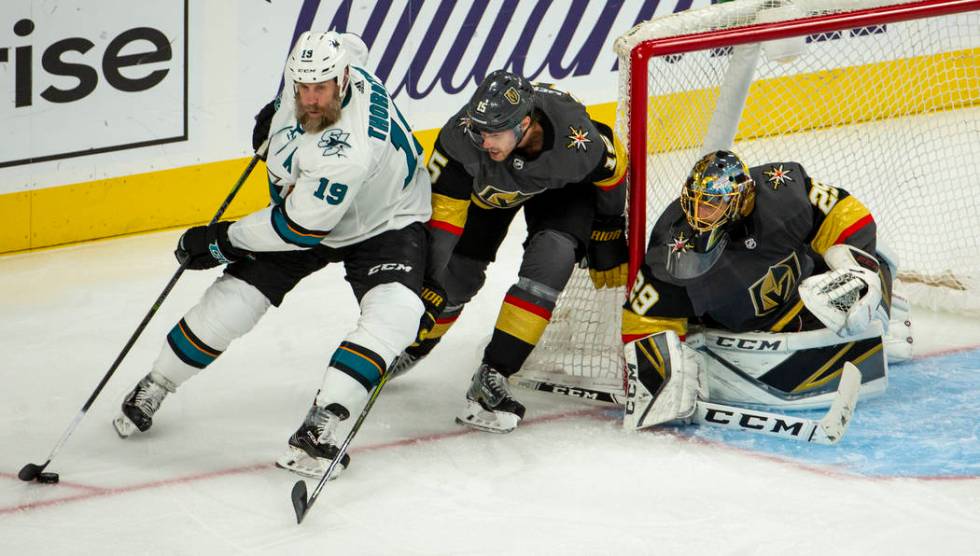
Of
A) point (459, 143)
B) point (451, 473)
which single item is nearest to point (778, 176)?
point (459, 143)

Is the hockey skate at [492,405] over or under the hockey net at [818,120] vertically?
under

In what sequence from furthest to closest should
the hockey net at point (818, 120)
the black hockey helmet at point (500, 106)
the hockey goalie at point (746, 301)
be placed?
the hockey net at point (818, 120) < the hockey goalie at point (746, 301) < the black hockey helmet at point (500, 106)

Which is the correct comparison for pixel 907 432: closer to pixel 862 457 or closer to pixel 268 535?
pixel 862 457

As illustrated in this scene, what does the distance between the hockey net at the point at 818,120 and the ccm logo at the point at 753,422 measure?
0.35 metres

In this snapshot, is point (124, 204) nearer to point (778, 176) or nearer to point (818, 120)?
point (818, 120)

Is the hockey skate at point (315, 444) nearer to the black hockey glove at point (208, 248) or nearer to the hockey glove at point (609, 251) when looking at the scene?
the black hockey glove at point (208, 248)

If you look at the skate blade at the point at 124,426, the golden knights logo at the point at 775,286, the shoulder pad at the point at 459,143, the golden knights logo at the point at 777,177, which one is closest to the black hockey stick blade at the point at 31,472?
the skate blade at the point at 124,426

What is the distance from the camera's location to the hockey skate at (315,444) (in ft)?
11.1

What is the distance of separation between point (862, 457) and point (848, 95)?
64.7 inches

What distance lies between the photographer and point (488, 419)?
3.80m

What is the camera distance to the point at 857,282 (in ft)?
11.7

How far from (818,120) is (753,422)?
6.25 ft

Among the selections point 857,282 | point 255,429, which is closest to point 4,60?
point 255,429

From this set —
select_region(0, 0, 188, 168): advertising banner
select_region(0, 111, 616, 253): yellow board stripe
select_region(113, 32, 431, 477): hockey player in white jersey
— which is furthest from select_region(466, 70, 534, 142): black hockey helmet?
select_region(0, 111, 616, 253): yellow board stripe
